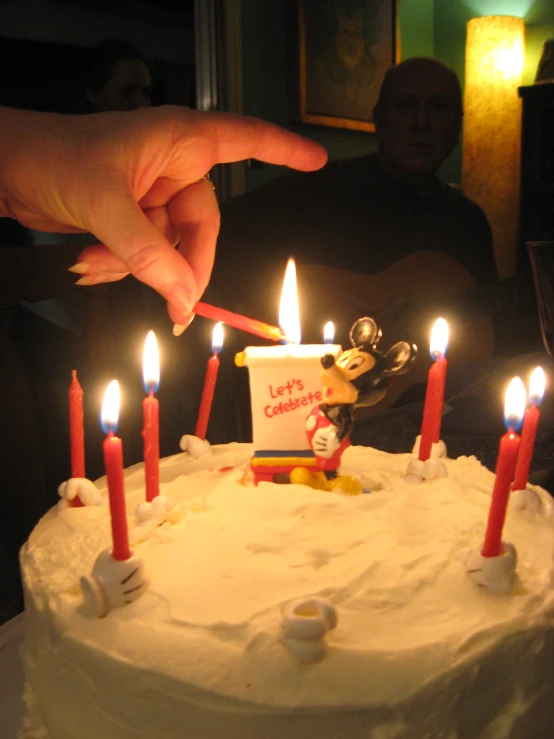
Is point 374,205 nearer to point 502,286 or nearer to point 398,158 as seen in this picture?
point 398,158

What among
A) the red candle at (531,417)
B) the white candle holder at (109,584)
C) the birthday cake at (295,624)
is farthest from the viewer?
the red candle at (531,417)

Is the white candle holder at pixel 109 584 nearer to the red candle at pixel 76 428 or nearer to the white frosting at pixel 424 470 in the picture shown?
the red candle at pixel 76 428

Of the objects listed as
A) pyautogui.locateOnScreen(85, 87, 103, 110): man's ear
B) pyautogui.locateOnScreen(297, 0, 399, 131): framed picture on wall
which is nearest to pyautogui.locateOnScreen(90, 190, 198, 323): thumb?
pyautogui.locateOnScreen(85, 87, 103, 110): man's ear

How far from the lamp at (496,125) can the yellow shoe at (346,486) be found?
210 cm

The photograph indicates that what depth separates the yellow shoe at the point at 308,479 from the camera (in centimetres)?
126

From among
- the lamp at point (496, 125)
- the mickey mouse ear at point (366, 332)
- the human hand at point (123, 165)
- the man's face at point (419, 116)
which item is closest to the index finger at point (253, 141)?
the human hand at point (123, 165)

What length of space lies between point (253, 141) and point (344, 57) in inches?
73.8

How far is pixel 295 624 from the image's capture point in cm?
80

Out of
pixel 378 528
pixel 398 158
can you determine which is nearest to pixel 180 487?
pixel 378 528

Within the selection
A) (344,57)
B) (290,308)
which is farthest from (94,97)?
(290,308)

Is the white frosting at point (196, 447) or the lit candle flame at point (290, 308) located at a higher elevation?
the lit candle flame at point (290, 308)

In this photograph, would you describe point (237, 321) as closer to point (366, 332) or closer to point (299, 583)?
point (366, 332)

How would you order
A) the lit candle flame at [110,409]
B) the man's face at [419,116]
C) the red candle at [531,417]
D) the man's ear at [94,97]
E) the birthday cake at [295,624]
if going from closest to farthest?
the birthday cake at [295,624] < the lit candle flame at [110,409] < the red candle at [531,417] < the man's ear at [94,97] < the man's face at [419,116]

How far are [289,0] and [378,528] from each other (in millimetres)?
2473
